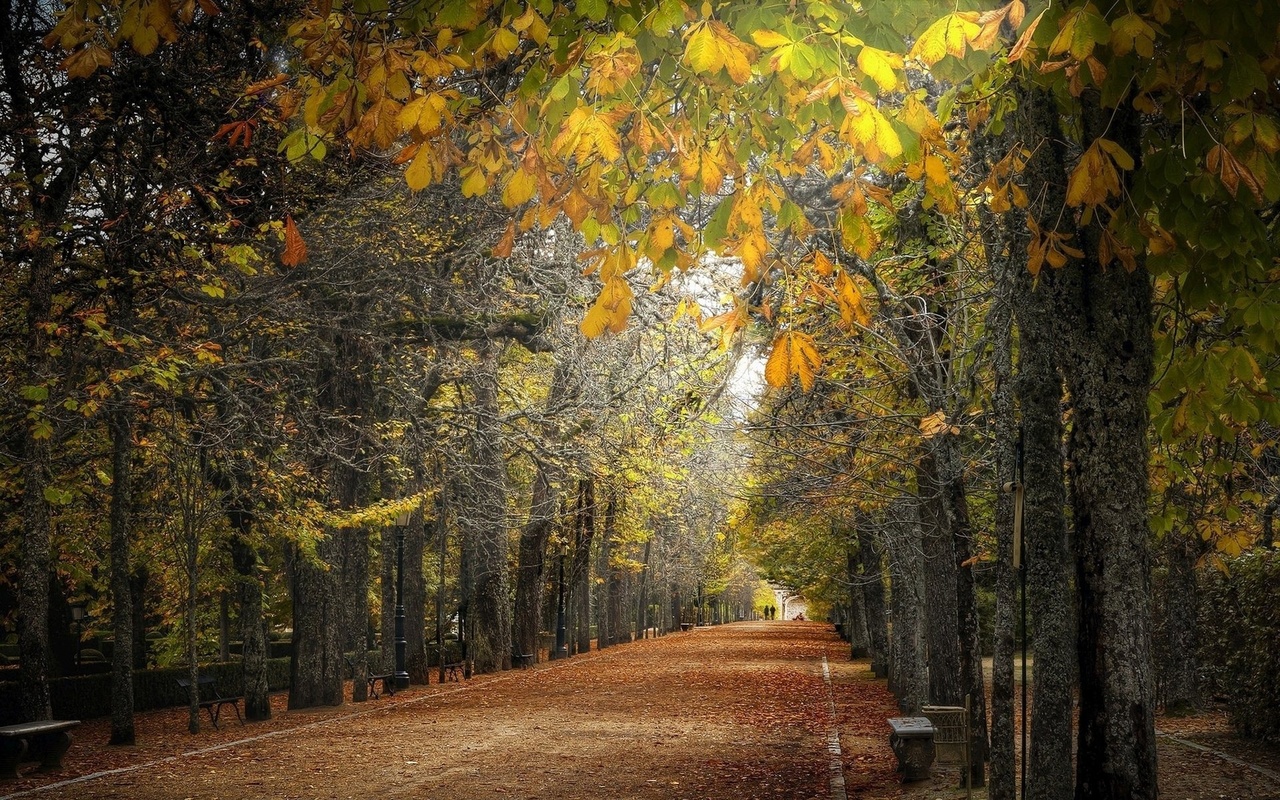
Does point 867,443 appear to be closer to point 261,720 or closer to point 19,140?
point 19,140

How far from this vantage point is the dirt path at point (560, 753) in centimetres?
1155

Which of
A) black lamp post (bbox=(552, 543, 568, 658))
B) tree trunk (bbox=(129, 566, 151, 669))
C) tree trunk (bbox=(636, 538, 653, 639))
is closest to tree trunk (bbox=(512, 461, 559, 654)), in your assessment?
black lamp post (bbox=(552, 543, 568, 658))

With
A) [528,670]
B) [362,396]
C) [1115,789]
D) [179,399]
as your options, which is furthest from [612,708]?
[1115,789]

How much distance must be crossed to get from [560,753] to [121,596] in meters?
6.96

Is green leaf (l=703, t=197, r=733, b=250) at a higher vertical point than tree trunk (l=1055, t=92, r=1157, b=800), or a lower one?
higher

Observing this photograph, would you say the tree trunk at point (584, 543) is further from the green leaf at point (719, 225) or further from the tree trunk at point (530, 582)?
the green leaf at point (719, 225)

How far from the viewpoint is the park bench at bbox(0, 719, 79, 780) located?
41.3 ft

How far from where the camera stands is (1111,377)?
550 centimetres

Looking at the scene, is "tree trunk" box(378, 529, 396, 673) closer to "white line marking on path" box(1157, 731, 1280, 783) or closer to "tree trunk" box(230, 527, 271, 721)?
"tree trunk" box(230, 527, 271, 721)

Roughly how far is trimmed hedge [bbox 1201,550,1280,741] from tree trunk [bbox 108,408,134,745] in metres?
15.6

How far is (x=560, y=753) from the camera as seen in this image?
1438cm

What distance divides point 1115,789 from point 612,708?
16.2 meters

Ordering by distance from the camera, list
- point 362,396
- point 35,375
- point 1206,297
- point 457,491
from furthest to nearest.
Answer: point 457,491, point 362,396, point 35,375, point 1206,297

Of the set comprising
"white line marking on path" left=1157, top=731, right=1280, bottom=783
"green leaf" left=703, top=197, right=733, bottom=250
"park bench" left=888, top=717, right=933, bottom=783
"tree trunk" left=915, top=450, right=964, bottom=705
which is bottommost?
"white line marking on path" left=1157, top=731, right=1280, bottom=783
